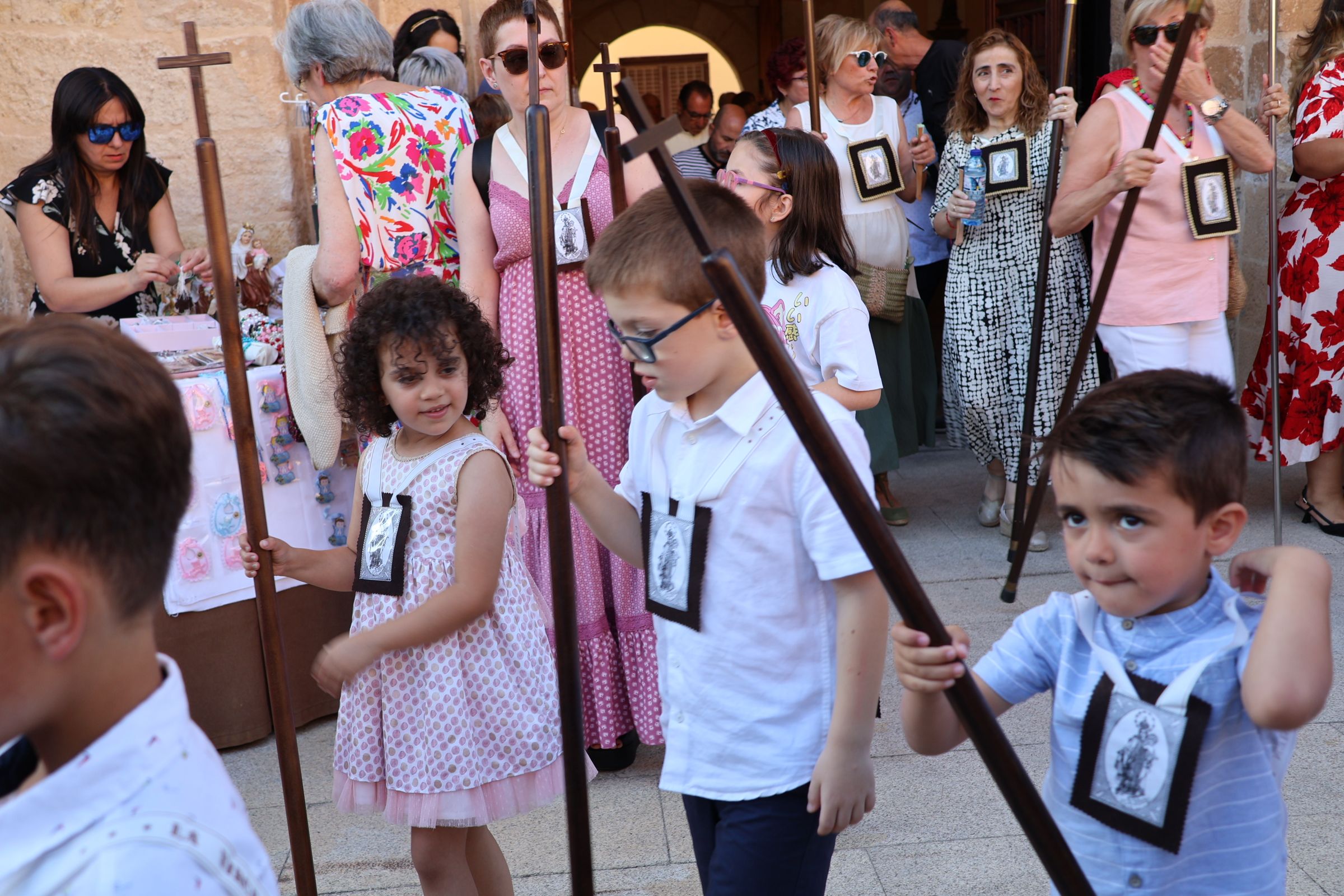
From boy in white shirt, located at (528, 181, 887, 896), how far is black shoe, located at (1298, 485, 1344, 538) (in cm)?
370

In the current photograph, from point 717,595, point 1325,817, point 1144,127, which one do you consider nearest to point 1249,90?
point 1144,127

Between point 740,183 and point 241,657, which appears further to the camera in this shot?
point 241,657

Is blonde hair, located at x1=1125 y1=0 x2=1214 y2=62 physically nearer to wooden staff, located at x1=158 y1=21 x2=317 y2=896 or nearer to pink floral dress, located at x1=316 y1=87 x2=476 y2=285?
pink floral dress, located at x1=316 y1=87 x2=476 y2=285

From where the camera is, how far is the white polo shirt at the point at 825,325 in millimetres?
2918

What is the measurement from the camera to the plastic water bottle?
481 cm

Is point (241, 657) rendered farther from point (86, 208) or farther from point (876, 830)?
point (876, 830)

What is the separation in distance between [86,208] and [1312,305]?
4252 mm

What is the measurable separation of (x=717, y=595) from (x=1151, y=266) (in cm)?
301

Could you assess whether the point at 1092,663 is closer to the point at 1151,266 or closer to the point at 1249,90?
the point at 1151,266

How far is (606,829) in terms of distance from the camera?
297cm

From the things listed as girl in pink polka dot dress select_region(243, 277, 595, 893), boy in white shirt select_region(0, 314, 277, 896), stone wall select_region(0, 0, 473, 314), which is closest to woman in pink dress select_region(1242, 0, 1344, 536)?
girl in pink polka dot dress select_region(243, 277, 595, 893)

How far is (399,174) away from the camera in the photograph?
3322mm

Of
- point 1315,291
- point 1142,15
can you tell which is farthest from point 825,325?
point 1315,291

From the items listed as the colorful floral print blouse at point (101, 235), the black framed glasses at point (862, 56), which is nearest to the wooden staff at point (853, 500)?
the colorful floral print blouse at point (101, 235)
